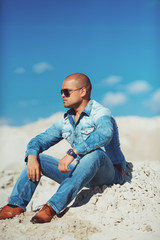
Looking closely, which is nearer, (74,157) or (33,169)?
(74,157)

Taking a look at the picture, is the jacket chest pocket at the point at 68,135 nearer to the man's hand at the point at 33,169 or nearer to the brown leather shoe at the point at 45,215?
the man's hand at the point at 33,169

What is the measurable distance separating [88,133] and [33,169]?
717 millimetres

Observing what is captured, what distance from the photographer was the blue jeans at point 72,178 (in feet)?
9.04

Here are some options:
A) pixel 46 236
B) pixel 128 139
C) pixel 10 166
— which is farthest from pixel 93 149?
pixel 128 139

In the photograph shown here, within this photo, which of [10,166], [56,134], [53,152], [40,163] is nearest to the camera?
[40,163]

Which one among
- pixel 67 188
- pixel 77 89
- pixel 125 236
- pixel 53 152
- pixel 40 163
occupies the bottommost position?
pixel 125 236

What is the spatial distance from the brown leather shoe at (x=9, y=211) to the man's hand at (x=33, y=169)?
35 cm

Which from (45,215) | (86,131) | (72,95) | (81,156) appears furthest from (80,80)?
(45,215)

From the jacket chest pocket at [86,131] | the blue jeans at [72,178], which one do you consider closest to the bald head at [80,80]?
the jacket chest pocket at [86,131]

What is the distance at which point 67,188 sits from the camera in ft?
9.02

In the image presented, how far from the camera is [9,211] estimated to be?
2.95 m

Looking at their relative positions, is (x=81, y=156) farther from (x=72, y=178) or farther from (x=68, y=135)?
(x=68, y=135)

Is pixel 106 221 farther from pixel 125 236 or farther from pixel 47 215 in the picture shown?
pixel 47 215

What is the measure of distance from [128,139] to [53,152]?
3.56 metres
